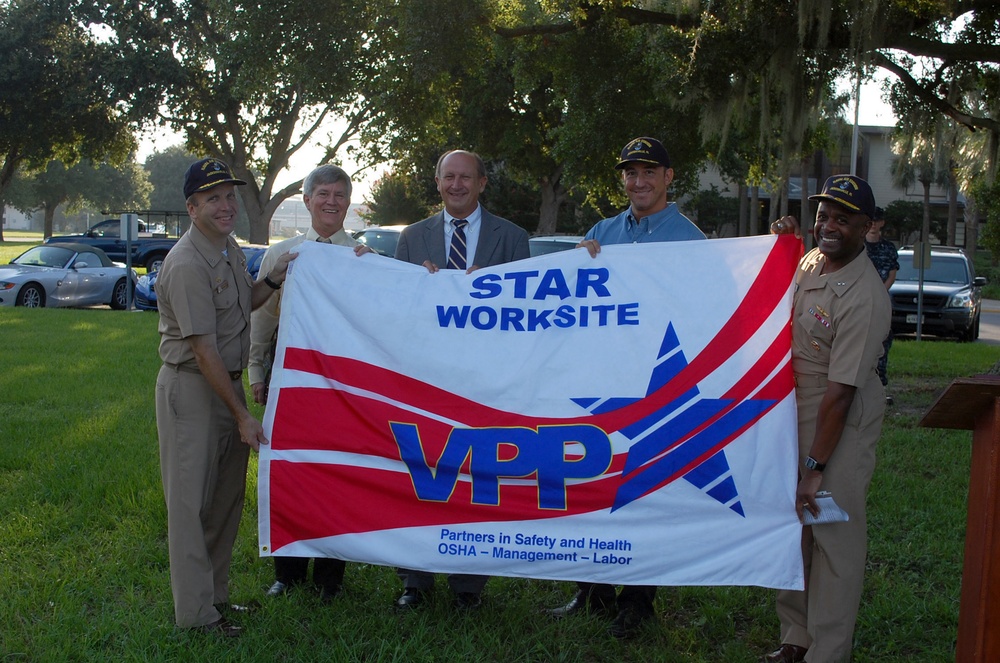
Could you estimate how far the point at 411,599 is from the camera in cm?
454

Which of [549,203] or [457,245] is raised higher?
[549,203]

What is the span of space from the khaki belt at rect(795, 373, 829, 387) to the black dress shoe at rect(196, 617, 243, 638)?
105 inches

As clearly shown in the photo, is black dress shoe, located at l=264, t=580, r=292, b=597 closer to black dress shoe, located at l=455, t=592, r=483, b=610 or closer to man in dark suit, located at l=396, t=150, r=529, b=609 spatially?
man in dark suit, located at l=396, t=150, r=529, b=609

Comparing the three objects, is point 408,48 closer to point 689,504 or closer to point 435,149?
point 689,504

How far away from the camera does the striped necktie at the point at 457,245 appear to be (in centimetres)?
475

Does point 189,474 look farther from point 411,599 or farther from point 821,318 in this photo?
point 821,318

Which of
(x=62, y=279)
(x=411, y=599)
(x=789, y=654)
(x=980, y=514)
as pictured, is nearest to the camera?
(x=980, y=514)

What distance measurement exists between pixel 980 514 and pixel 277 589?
10.4 feet

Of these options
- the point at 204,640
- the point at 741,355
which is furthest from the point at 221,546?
the point at 741,355

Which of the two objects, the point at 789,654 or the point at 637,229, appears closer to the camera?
the point at 789,654

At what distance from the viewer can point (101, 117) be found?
114 feet

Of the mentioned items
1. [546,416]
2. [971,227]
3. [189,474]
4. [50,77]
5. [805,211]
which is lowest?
[189,474]

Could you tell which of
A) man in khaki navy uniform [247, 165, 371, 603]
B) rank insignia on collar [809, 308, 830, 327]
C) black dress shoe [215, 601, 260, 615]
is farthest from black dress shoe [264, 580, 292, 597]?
rank insignia on collar [809, 308, 830, 327]

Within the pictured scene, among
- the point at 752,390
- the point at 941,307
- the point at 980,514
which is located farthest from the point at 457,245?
the point at 941,307
